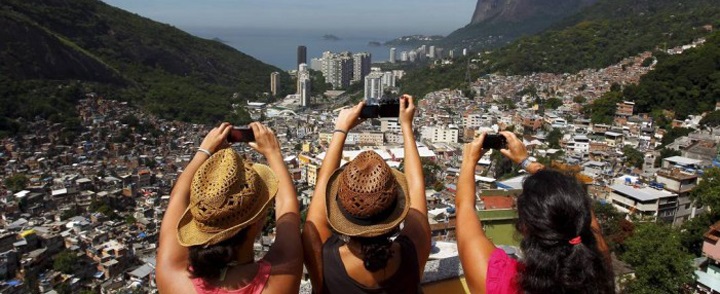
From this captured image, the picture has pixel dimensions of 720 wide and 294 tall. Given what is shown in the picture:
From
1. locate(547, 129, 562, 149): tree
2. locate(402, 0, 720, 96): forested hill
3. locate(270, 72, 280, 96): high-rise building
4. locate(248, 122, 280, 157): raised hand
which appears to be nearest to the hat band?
locate(248, 122, 280, 157): raised hand

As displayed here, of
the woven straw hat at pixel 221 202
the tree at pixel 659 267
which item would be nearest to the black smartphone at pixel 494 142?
the woven straw hat at pixel 221 202

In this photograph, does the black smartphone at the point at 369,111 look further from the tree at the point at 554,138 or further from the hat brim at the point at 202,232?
the tree at the point at 554,138

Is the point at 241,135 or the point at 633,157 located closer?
the point at 241,135

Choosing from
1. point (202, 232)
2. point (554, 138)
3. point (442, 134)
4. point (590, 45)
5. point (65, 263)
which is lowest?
point (65, 263)

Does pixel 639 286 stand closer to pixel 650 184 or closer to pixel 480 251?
pixel 480 251

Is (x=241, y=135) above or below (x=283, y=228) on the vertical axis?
above

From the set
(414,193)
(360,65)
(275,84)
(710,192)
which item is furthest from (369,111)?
(360,65)

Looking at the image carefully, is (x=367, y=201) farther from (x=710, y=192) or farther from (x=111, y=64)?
(x=111, y=64)

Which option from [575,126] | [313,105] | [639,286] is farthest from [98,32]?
[639,286]

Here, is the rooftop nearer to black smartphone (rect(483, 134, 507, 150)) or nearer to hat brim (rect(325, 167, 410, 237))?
black smartphone (rect(483, 134, 507, 150))
